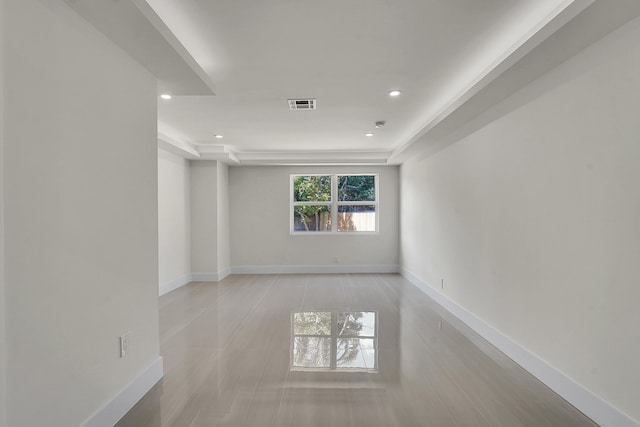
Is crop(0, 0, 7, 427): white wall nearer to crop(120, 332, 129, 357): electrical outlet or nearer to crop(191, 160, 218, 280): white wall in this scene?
crop(120, 332, 129, 357): electrical outlet

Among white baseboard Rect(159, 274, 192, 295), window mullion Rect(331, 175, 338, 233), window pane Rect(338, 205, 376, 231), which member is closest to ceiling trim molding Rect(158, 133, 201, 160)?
white baseboard Rect(159, 274, 192, 295)

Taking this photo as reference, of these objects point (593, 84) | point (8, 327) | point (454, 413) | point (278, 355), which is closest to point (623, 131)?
point (593, 84)

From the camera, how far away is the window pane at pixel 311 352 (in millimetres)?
2895

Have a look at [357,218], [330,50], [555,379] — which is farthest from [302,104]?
[357,218]

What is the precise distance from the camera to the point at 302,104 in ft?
12.9

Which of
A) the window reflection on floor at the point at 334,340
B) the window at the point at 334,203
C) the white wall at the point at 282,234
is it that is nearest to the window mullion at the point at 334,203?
the window at the point at 334,203

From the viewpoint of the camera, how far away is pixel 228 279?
689 cm

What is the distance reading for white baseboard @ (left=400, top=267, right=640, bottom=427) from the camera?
77.9 inches

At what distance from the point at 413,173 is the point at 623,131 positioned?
14.8ft

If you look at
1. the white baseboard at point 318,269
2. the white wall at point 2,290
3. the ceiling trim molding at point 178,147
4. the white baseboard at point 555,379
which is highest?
the ceiling trim molding at point 178,147

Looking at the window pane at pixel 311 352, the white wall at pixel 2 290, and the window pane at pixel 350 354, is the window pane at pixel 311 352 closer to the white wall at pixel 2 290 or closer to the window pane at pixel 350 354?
the window pane at pixel 350 354

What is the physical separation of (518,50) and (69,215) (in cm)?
271

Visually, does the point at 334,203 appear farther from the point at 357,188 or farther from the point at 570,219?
the point at 570,219

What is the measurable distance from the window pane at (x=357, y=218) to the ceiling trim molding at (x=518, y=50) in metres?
3.74
